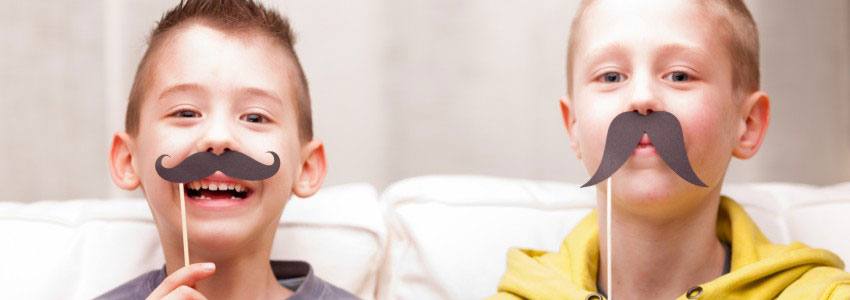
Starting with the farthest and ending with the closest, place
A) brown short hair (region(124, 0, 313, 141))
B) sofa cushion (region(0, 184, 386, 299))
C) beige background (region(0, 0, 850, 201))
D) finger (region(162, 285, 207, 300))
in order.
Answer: beige background (region(0, 0, 850, 201)) → sofa cushion (region(0, 184, 386, 299)) → brown short hair (region(124, 0, 313, 141)) → finger (region(162, 285, 207, 300))

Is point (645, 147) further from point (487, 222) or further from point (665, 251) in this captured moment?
point (487, 222)

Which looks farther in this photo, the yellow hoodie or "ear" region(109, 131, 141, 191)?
"ear" region(109, 131, 141, 191)

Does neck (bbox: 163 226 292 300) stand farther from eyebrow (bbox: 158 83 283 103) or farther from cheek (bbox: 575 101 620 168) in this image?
cheek (bbox: 575 101 620 168)

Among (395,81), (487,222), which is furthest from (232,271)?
(395,81)

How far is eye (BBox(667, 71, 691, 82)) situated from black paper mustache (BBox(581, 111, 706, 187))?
63mm

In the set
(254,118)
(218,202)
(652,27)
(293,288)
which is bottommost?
(293,288)

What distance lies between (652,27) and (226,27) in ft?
1.75

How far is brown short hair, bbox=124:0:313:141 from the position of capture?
1.47 meters

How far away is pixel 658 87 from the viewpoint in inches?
52.7

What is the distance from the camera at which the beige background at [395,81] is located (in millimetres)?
1988

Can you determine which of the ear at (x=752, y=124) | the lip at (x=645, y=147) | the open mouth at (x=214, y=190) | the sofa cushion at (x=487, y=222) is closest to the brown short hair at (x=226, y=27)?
the open mouth at (x=214, y=190)

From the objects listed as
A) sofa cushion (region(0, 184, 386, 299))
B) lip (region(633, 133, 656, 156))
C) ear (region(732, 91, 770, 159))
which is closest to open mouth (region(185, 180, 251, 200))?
sofa cushion (region(0, 184, 386, 299))

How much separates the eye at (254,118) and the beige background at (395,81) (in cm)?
62

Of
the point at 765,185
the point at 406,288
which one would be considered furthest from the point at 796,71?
the point at 406,288
